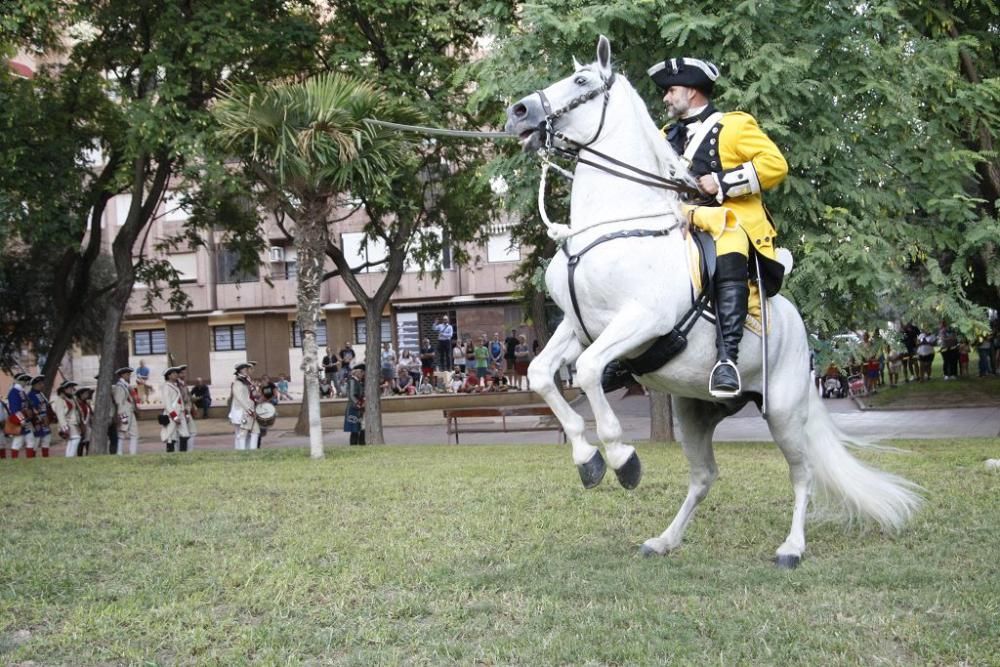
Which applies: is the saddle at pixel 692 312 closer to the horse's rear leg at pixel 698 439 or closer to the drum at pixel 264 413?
the horse's rear leg at pixel 698 439

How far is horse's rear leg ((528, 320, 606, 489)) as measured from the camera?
271 inches

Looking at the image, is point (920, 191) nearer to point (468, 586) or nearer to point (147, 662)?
point (468, 586)

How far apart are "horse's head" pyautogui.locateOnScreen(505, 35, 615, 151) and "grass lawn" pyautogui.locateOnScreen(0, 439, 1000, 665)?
287 centimetres

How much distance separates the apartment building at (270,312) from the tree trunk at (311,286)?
32864 mm

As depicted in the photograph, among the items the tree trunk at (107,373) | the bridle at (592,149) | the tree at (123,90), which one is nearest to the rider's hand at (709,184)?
the bridle at (592,149)

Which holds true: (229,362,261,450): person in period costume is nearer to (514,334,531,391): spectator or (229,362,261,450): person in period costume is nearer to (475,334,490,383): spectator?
(514,334,531,391): spectator

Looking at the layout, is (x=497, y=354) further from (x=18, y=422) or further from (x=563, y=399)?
(x=563, y=399)

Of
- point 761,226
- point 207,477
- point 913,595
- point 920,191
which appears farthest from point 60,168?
point 913,595

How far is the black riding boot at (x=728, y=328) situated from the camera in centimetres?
721

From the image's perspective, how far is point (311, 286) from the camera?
20.1 metres

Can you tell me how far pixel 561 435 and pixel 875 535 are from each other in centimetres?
1690

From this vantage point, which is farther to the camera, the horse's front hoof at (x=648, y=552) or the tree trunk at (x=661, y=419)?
the tree trunk at (x=661, y=419)

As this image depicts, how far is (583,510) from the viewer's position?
1033cm

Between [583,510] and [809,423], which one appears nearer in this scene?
[809,423]
